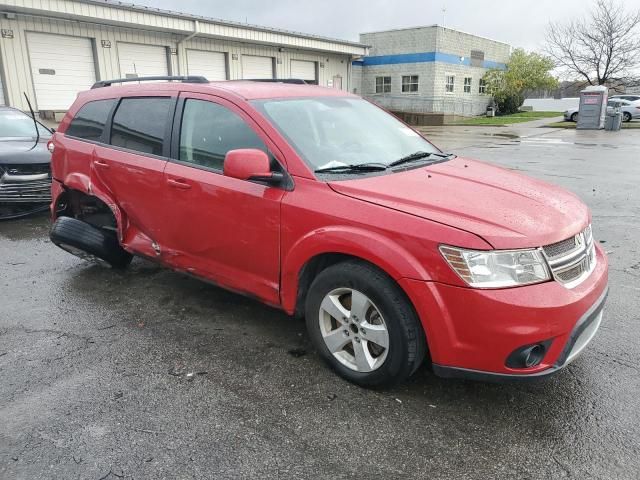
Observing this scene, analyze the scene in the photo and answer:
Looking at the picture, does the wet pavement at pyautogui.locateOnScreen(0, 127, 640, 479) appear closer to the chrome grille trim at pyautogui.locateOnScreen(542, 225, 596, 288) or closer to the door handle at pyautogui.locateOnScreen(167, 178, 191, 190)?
the chrome grille trim at pyautogui.locateOnScreen(542, 225, 596, 288)

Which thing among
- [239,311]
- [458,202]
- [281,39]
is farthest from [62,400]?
[281,39]

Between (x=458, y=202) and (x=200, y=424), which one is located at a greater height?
(x=458, y=202)

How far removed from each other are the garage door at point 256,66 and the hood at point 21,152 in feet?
58.2

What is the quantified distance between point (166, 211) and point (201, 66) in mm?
20667

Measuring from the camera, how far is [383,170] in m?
3.37

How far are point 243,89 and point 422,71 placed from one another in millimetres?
30499

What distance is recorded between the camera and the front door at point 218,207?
133 inches

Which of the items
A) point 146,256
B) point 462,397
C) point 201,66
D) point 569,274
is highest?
point 201,66

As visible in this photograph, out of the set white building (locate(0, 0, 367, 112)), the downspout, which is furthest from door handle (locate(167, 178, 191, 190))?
the downspout

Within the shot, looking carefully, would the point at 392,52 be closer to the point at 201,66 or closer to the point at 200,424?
the point at 201,66

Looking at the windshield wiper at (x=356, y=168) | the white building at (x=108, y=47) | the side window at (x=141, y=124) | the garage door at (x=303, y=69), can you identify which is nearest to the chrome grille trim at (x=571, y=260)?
the windshield wiper at (x=356, y=168)

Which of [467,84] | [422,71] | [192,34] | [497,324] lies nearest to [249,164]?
[497,324]

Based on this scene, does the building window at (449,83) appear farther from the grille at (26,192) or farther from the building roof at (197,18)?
the grille at (26,192)

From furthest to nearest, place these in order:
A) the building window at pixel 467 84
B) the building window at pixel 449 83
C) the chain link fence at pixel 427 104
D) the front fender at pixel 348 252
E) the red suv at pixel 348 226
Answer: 1. the building window at pixel 467 84
2. the building window at pixel 449 83
3. the chain link fence at pixel 427 104
4. the front fender at pixel 348 252
5. the red suv at pixel 348 226
